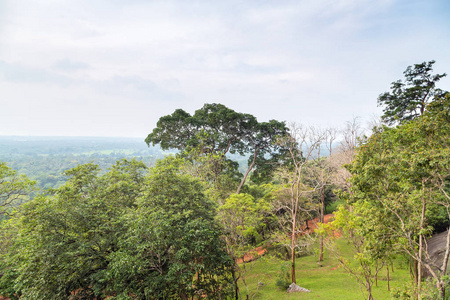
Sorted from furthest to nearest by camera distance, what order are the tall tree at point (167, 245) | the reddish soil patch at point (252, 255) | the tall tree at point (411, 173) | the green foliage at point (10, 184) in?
the green foliage at point (10, 184)
the reddish soil patch at point (252, 255)
the tall tree at point (167, 245)
the tall tree at point (411, 173)

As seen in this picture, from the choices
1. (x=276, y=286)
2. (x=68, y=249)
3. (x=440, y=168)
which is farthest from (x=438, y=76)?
(x=68, y=249)

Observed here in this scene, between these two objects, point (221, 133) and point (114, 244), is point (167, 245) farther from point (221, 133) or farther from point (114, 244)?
point (221, 133)

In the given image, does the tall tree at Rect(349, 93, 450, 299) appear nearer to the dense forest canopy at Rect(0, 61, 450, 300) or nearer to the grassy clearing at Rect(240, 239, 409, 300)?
the dense forest canopy at Rect(0, 61, 450, 300)

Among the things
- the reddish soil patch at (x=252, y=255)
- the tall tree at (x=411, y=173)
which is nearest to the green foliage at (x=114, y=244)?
the reddish soil patch at (x=252, y=255)

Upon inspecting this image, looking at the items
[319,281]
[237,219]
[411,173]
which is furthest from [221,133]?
[411,173]

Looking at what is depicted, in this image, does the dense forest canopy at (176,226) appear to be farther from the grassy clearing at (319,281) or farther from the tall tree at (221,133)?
the tall tree at (221,133)

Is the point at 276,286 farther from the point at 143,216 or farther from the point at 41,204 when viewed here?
the point at 41,204

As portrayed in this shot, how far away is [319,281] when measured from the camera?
16.5 m

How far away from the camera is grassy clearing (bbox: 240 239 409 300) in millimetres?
13758

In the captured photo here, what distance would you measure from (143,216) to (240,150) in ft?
61.1

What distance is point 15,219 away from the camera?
39.5 feet

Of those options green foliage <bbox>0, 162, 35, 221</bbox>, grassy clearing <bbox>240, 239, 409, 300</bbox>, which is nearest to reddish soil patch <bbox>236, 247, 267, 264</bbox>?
grassy clearing <bbox>240, 239, 409, 300</bbox>

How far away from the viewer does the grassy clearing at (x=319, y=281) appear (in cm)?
1376

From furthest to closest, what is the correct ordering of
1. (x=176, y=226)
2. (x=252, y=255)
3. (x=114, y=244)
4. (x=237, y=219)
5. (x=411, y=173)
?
1. (x=252, y=255)
2. (x=237, y=219)
3. (x=114, y=244)
4. (x=176, y=226)
5. (x=411, y=173)
